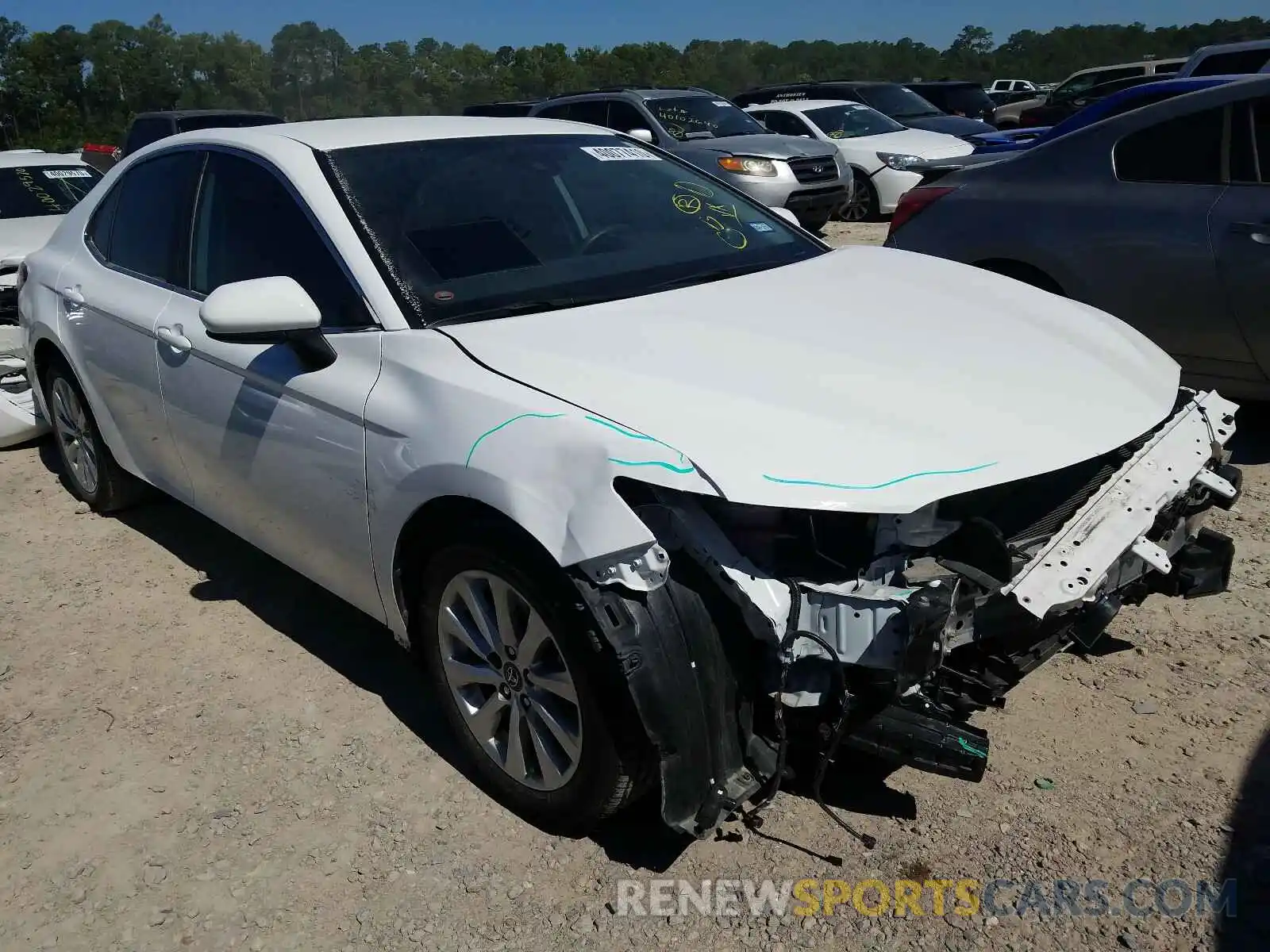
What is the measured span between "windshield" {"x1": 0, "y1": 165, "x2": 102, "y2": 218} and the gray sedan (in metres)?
6.85

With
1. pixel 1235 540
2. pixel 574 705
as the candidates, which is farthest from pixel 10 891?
pixel 1235 540

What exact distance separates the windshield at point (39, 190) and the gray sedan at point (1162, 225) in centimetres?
685

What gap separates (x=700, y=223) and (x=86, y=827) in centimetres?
261

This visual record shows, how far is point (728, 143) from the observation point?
1242 cm

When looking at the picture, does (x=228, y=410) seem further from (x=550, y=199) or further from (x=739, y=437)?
(x=739, y=437)

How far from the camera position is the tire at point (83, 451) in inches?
188

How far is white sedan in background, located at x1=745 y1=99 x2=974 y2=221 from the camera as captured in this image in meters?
12.9

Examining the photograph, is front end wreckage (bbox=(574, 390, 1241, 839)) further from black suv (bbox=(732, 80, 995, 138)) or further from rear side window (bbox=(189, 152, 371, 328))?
black suv (bbox=(732, 80, 995, 138))

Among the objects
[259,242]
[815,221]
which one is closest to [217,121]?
[815,221]

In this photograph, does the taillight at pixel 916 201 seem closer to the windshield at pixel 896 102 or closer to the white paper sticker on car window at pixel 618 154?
the white paper sticker on car window at pixel 618 154

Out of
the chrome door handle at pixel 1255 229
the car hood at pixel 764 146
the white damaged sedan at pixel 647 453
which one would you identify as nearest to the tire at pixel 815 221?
the car hood at pixel 764 146

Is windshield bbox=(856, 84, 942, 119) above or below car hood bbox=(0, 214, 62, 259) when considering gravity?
above

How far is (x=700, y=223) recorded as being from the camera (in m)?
3.75

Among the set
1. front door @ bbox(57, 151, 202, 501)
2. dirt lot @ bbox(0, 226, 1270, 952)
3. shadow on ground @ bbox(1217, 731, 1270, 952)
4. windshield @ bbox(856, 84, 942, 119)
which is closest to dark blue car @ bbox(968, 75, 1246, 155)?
dirt lot @ bbox(0, 226, 1270, 952)
